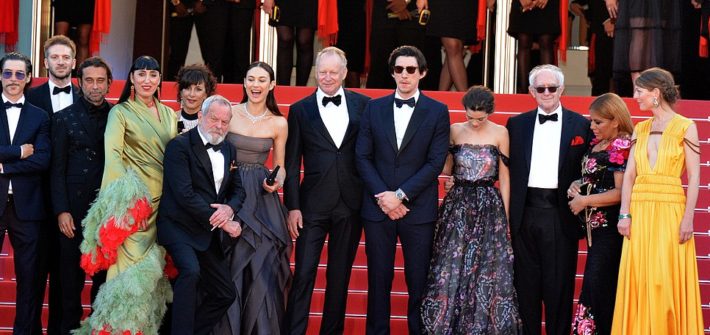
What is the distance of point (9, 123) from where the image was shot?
7.46 metres

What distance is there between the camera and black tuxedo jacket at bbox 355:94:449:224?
23.6 feet

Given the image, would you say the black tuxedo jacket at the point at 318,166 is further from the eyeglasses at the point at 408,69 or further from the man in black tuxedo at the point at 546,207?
the man in black tuxedo at the point at 546,207

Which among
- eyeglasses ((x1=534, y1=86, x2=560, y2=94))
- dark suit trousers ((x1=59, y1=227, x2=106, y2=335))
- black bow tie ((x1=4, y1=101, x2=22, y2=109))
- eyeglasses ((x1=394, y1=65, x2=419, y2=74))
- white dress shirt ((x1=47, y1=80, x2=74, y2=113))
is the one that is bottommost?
dark suit trousers ((x1=59, y1=227, x2=106, y2=335))

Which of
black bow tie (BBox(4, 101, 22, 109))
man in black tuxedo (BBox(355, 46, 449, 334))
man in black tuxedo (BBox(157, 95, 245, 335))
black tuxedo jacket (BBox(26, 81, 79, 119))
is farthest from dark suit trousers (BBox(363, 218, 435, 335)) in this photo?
black bow tie (BBox(4, 101, 22, 109))

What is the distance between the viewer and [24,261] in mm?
7352

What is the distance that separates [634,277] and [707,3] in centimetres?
407

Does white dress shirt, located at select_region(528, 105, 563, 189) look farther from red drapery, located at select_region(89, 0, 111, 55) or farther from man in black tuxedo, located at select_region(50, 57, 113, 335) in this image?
red drapery, located at select_region(89, 0, 111, 55)

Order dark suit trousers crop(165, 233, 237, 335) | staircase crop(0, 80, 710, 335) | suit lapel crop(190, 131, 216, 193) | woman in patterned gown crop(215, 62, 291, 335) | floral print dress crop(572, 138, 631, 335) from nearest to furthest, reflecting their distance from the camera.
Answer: dark suit trousers crop(165, 233, 237, 335) < suit lapel crop(190, 131, 216, 193) < floral print dress crop(572, 138, 631, 335) < woman in patterned gown crop(215, 62, 291, 335) < staircase crop(0, 80, 710, 335)

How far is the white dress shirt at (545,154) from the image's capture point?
7277 millimetres

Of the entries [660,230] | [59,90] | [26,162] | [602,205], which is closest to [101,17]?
[59,90]

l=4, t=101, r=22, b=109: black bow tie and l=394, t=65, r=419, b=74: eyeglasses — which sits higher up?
l=394, t=65, r=419, b=74: eyeglasses

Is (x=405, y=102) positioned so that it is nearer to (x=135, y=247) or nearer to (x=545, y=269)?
(x=545, y=269)

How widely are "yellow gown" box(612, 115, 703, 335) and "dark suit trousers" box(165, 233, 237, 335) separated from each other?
7.84ft

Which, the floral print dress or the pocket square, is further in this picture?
the pocket square
